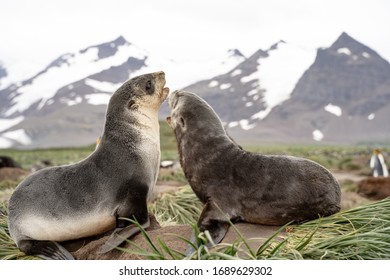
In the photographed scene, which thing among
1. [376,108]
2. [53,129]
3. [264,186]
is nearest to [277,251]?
[264,186]

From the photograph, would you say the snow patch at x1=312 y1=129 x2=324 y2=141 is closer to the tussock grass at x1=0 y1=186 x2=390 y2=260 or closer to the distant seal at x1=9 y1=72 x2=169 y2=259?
the tussock grass at x1=0 y1=186 x2=390 y2=260

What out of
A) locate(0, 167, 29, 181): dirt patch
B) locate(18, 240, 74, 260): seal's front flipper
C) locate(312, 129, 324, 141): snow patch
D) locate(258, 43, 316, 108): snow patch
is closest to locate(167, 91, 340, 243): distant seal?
locate(18, 240, 74, 260): seal's front flipper

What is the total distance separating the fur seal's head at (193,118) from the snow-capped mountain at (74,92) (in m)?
0.93

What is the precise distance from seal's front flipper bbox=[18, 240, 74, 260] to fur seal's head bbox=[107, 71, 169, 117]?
88 cm

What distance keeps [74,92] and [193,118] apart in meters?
1.87

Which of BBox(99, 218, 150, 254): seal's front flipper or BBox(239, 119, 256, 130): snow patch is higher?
BBox(99, 218, 150, 254): seal's front flipper

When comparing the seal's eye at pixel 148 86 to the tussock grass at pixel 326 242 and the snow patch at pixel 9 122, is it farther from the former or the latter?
the snow patch at pixel 9 122

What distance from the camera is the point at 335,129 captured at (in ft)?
20.7

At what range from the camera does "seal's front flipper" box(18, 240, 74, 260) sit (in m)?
3.36

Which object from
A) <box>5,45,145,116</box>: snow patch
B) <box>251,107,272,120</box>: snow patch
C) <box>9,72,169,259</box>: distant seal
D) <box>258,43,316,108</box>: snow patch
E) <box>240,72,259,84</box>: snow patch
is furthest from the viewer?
<box>251,107,272,120</box>: snow patch

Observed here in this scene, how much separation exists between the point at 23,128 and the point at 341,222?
9.85ft

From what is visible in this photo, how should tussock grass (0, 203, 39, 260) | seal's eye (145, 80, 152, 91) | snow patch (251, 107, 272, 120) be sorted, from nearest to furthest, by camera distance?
tussock grass (0, 203, 39, 260)
seal's eye (145, 80, 152, 91)
snow patch (251, 107, 272, 120)

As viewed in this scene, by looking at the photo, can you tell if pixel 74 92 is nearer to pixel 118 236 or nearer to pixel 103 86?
pixel 103 86
